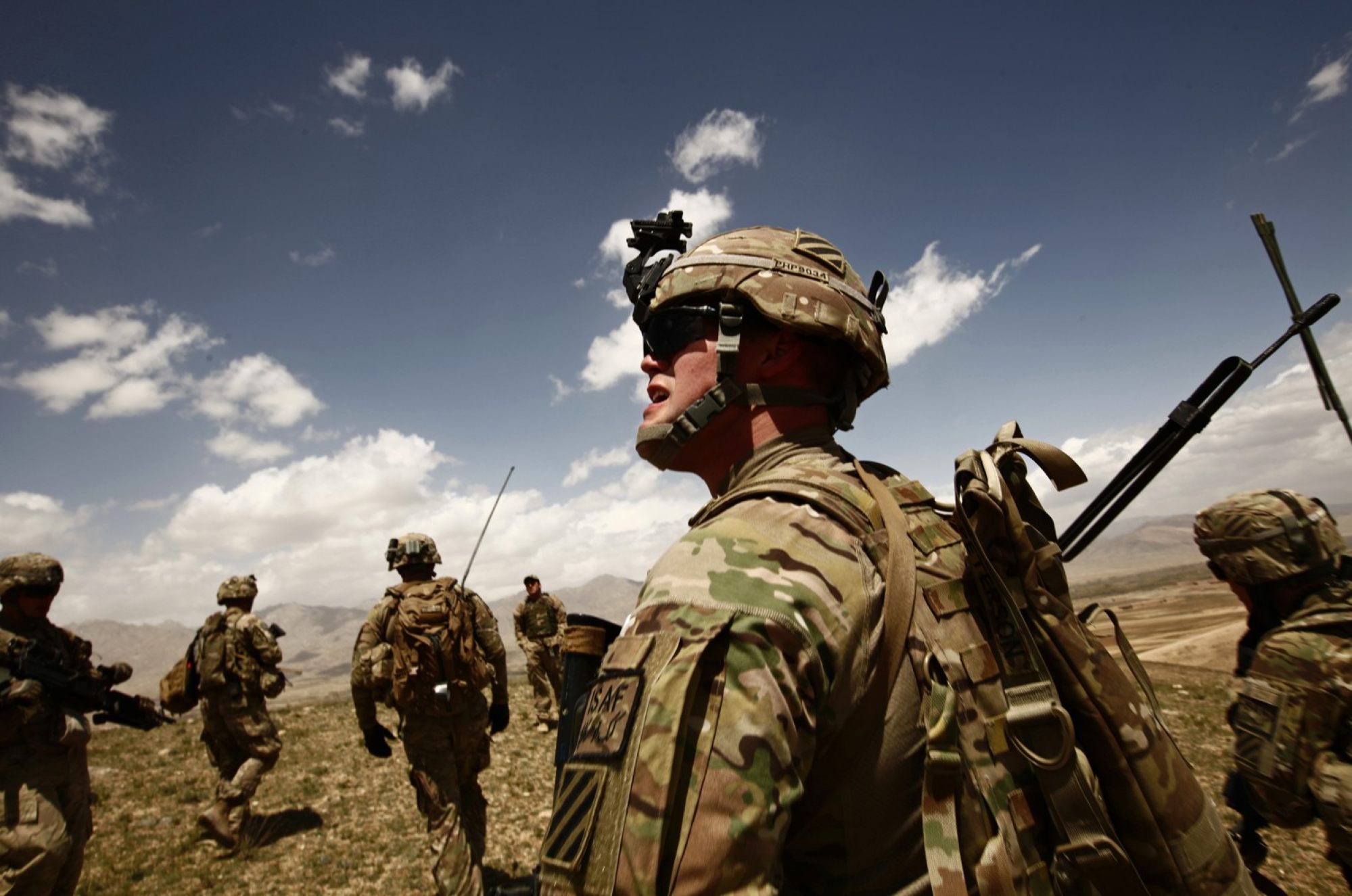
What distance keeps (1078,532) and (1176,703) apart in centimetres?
1241

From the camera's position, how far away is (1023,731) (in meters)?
1.33

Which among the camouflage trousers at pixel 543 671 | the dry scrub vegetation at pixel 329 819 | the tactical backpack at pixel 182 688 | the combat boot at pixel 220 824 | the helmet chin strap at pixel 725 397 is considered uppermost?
the helmet chin strap at pixel 725 397

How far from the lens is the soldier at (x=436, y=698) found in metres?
6.14

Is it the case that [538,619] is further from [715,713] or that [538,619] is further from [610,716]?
[715,713]

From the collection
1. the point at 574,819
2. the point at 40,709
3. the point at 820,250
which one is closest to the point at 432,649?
the point at 40,709

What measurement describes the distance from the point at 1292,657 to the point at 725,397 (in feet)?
12.8

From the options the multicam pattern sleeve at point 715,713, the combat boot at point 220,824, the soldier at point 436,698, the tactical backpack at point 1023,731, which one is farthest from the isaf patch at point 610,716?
the combat boot at point 220,824

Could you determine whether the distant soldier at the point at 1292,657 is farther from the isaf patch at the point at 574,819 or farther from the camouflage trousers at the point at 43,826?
the camouflage trousers at the point at 43,826

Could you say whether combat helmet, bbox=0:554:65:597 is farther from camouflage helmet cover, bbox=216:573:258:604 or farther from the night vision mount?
the night vision mount

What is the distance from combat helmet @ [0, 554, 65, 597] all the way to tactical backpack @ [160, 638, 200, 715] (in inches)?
120

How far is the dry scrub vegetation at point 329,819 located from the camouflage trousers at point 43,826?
242 centimetres

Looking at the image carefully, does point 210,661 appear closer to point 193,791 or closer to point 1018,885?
point 193,791

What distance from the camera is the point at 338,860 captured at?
7945 millimetres

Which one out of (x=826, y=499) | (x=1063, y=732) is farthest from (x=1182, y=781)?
(x=826, y=499)
